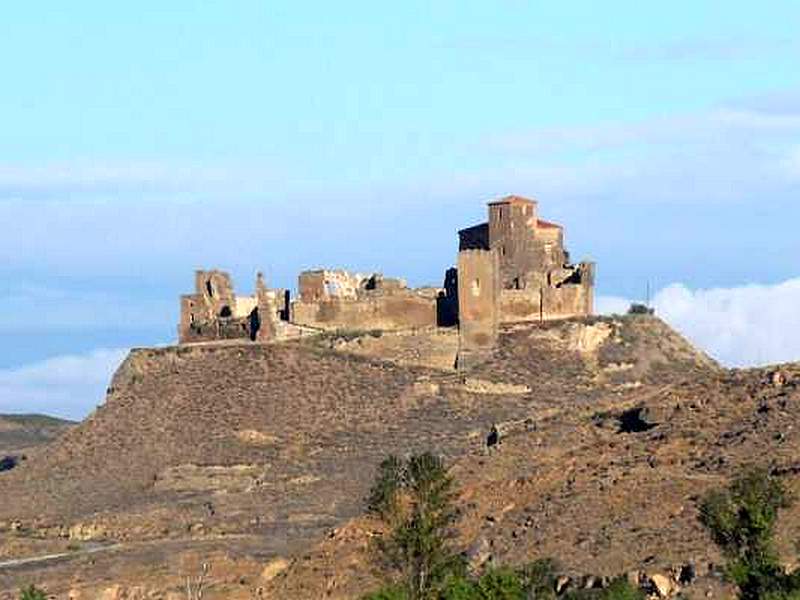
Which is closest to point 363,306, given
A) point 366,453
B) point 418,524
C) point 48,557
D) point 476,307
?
point 476,307

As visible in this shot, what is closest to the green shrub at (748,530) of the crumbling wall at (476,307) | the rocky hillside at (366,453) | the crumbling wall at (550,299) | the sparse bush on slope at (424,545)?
the sparse bush on slope at (424,545)

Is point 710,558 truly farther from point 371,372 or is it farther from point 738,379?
point 371,372

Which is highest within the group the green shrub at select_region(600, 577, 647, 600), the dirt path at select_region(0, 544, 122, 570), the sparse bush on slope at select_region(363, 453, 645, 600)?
the dirt path at select_region(0, 544, 122, 570)

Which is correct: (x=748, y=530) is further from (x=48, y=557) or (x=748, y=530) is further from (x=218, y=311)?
(x=218, y=311)

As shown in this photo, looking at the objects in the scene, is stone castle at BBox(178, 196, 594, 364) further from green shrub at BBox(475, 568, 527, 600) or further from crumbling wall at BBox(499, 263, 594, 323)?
green shrub at BBox(475, 568, 527, 600)

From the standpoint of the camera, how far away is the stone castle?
105562 millimetres

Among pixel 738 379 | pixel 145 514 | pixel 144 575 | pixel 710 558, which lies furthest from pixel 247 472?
pixel 710 558

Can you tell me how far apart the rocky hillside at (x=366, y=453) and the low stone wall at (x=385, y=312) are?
92cm

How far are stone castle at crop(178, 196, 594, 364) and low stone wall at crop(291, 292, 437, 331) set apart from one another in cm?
3

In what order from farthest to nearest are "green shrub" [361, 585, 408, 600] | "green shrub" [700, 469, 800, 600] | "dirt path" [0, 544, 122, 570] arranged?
"dirt path" [0, 544, 122, 570] < "green shrub" [361, 585, 408, 600] < "green shrub" [700, 469, 800, 600]

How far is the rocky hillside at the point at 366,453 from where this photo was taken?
7606 centimetres

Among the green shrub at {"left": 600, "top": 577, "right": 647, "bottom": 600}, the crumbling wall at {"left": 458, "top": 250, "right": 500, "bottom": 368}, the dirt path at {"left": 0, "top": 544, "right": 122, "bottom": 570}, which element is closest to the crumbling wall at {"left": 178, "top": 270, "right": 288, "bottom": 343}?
the crumbling wall at {"left": 458, "top": 250, "right": 500, "bottom": 368}

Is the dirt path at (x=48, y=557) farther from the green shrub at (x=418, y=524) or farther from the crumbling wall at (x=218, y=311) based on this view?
the green shrub at (x=418, y=524)

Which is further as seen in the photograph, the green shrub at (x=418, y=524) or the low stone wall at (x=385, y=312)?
the low stone wall at (x=385, y=312)
